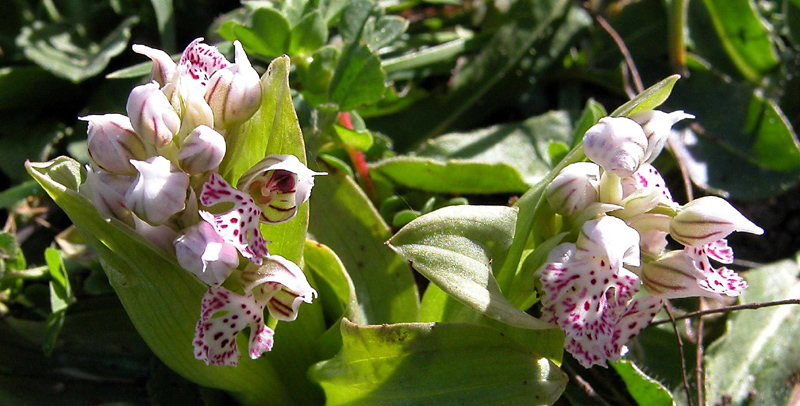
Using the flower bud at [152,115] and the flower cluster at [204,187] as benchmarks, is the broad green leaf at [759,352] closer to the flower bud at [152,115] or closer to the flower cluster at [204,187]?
the flower cluster at [204,187]

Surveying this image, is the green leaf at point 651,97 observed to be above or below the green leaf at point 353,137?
above

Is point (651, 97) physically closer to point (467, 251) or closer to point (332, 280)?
point (467, 251)

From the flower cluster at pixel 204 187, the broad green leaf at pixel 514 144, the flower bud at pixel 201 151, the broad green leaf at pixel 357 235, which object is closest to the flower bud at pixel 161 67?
the flower cluster at pixel 204 187

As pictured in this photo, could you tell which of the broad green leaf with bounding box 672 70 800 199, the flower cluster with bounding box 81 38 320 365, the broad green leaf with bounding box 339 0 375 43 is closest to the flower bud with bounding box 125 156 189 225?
the flower cluster with bounding box 81 38 320 365

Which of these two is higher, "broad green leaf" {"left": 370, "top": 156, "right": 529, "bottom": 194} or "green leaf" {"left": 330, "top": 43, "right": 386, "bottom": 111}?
"green leaf" {"left": 330, "top": 43, "right": 386, "bottom": 111}

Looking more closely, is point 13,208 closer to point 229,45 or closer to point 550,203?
point 229,45

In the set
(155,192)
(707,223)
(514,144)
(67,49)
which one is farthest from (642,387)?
(67,49)

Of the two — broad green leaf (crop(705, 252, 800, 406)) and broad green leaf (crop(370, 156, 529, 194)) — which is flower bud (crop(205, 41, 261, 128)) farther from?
broad green leaf (crop(705, 252, 800, 406))
